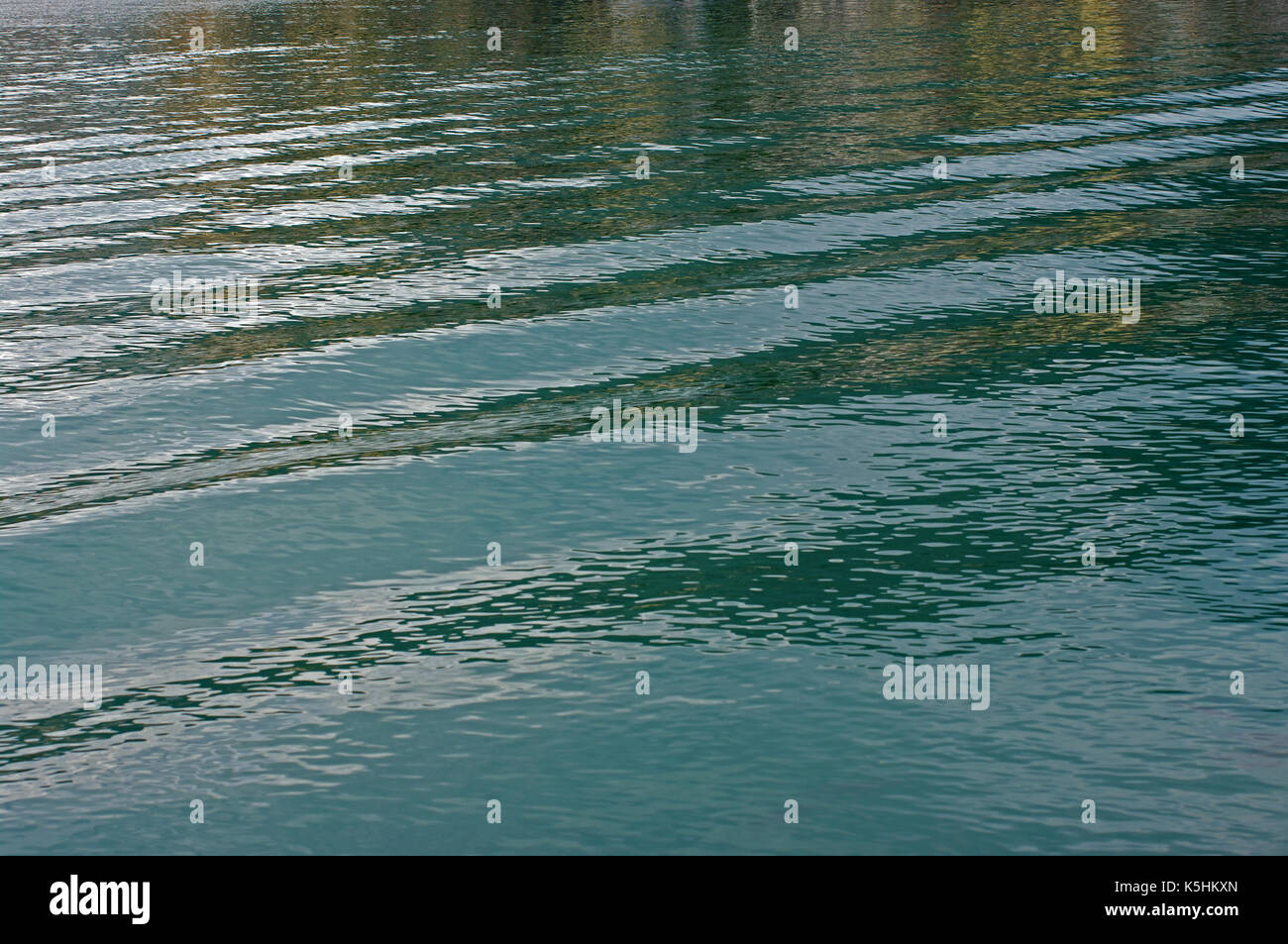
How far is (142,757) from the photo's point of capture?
618cm

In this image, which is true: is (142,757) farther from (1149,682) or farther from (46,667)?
(1149,682)

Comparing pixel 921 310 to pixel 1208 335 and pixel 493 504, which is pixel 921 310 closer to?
pixel 1208 335

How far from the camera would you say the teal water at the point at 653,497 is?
19.4ft

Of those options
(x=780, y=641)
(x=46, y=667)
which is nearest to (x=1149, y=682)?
(x=780, y=641)

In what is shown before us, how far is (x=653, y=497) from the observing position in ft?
28.4

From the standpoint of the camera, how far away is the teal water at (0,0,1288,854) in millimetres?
5902

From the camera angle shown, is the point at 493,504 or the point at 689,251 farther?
the point at 689,251

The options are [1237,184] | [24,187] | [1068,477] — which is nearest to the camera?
[1068,477]

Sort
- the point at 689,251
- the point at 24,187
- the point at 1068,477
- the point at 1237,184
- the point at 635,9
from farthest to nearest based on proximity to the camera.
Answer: the point at 635,9 < the point at 24,187 < the point at 1237,184 < the point at 689,251 < the point at 1068,477
